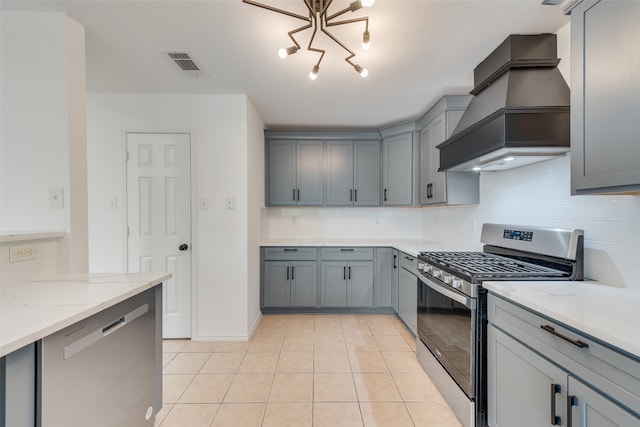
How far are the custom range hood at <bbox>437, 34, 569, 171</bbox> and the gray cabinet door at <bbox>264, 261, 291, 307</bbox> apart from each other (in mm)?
2349

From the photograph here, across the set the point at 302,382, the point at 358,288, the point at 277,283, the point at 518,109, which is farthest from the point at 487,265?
the point at 277,283

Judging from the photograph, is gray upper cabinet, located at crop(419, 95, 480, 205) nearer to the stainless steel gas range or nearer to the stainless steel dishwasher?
the stainless steel gas range

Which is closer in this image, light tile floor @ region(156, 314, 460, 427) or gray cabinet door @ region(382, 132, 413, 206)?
light tile floor @ region(156, 314, 460, 427)

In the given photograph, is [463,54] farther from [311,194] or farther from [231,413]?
[231,413]

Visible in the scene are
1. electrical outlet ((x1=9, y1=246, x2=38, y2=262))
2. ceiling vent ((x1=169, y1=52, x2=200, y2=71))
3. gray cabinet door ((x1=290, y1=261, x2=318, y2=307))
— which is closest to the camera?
electrical outlet ((x1=9, y1=246, x2=38, y2=262))

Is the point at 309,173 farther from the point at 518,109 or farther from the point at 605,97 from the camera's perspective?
the point at 605,97

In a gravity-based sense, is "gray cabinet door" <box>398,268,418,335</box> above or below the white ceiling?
below

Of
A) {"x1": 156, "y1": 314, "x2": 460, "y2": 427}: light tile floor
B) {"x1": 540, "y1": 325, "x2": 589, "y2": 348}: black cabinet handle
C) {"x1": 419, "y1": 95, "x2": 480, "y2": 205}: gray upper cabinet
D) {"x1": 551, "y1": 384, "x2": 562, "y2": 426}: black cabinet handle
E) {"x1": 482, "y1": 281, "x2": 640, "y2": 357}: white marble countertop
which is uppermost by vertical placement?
{"x1": 419, "y1": 95, "x2": 480, "y2": 205}: gray upper cabinet

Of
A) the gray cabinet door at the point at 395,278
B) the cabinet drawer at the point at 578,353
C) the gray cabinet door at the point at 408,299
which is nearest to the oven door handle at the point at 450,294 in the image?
the cabinet drawer at the point at 578,353

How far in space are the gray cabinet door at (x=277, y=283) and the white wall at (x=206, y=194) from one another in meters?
0.65

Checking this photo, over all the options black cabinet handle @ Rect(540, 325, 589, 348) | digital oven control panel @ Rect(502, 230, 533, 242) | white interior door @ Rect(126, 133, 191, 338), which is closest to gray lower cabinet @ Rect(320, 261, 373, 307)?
white interior door @ Rect(126, 133, 191, 338)

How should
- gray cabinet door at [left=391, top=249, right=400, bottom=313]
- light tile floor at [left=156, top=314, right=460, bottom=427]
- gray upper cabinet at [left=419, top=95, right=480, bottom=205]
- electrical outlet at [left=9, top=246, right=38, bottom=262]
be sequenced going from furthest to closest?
gray cabinet door at [left=391, top=249, right=400, bottom=313], gray upper cabinet at [left=419, top=95, right=480, bottom=205], light tile floor at [left=156, top=314, right=460, bottom=427], electrical outlet at [left=9, top=246, right=38, bottom=262]

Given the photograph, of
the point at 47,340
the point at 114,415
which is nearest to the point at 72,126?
the point at 47,340

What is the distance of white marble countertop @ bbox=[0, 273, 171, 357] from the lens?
0.87 m
